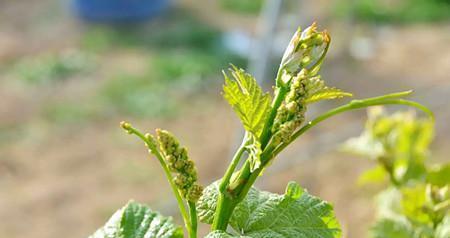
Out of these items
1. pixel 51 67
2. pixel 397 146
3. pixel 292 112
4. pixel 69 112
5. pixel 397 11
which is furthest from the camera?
pixel 397 11

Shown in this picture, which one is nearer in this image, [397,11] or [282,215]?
[282,215]

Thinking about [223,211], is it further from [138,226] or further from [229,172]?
[138,226]

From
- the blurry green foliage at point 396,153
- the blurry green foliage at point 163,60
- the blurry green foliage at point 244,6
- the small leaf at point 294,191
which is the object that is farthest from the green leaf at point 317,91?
the blurry green foliage at point 244,6

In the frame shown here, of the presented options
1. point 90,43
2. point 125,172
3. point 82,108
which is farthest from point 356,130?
point 90,43

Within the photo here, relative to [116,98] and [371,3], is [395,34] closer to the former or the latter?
[371,3]

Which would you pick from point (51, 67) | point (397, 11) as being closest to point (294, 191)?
point (51, 67)

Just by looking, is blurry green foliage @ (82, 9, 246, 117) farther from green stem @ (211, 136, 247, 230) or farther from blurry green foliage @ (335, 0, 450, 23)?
green stem @ (211, 136, 247, 230)
